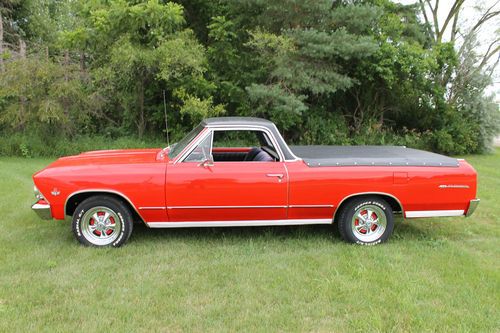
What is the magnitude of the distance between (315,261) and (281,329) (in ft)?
4.57

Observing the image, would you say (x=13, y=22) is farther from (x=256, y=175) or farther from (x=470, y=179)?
(x=470, y=179)

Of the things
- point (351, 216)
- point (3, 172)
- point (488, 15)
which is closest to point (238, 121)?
point (351, 216)

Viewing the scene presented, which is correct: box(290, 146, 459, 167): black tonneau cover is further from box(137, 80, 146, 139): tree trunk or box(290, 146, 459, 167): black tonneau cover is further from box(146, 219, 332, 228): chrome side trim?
box(137, 80, 146, 139): tree trunk

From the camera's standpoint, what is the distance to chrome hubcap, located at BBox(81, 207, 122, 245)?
16.3ft

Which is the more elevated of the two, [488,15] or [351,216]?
[488,15]

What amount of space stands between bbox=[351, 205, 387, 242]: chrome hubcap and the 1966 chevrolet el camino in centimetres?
1

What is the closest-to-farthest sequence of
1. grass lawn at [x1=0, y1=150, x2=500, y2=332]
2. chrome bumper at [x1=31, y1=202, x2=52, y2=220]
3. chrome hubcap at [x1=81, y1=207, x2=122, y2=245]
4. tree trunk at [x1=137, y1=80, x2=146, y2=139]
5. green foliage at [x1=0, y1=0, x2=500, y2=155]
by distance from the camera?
grass lawn at [x1=0, y1=150, x2=500, y2=332] < chrome bumper at [x1=31, y1=202, x2=52, y2=220] < chrome hubcap at [x1=81, y1=207, x2=122, y2=245] < green foliage at [x1=0, y1=0, x2=500, y2=155] < tree trunk at [x1=137, y1=80, x2=146, y2=139]

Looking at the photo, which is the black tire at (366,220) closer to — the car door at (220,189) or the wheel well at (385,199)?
the wheel well at (385,199)

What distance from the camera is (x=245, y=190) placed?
4.93 m

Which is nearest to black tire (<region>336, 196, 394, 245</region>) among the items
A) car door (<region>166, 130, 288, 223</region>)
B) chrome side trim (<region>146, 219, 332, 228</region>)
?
chrome side trim (<region>146, 219, 332, 228</region>)

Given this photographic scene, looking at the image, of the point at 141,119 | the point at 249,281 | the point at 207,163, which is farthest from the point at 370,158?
the point at 141,119

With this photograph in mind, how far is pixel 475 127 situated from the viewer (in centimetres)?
1585

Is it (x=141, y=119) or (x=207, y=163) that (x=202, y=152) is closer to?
(x=207, y=163)

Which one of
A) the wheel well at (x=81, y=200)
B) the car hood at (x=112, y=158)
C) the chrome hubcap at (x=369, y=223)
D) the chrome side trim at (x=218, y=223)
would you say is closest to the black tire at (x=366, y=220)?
the chrome hubcap at (x=369, y=223)
